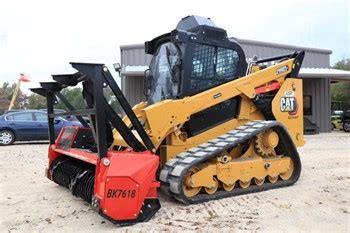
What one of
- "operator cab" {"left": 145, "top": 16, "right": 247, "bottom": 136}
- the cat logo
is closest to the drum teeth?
"operator cab" {"left": 145, "top": 16, "right": 247, "bottom": 136}

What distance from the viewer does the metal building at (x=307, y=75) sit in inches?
844

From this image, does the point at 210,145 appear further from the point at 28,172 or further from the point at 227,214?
the point at 28,172

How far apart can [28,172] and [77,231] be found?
4.91 metres

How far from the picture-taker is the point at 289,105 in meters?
7.82

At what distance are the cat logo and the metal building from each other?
13.3 m

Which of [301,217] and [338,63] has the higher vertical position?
[338,63]

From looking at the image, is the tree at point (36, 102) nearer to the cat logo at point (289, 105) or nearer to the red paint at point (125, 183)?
the cat logo at point (289, 105)

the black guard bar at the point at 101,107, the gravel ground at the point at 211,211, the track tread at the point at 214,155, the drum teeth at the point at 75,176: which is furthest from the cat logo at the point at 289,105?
the drum teeth at the point at 75,176

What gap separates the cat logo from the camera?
7710mm

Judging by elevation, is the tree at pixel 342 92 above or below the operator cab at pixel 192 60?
below

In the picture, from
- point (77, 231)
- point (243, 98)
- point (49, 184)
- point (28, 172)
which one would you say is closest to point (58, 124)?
point (28, 172)

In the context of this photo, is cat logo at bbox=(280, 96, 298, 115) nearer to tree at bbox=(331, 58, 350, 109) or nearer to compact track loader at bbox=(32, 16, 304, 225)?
compact track loader at bbox=(32, 16, 304, 225)

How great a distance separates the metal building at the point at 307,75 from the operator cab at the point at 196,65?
13091mm

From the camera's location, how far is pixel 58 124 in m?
17.1
